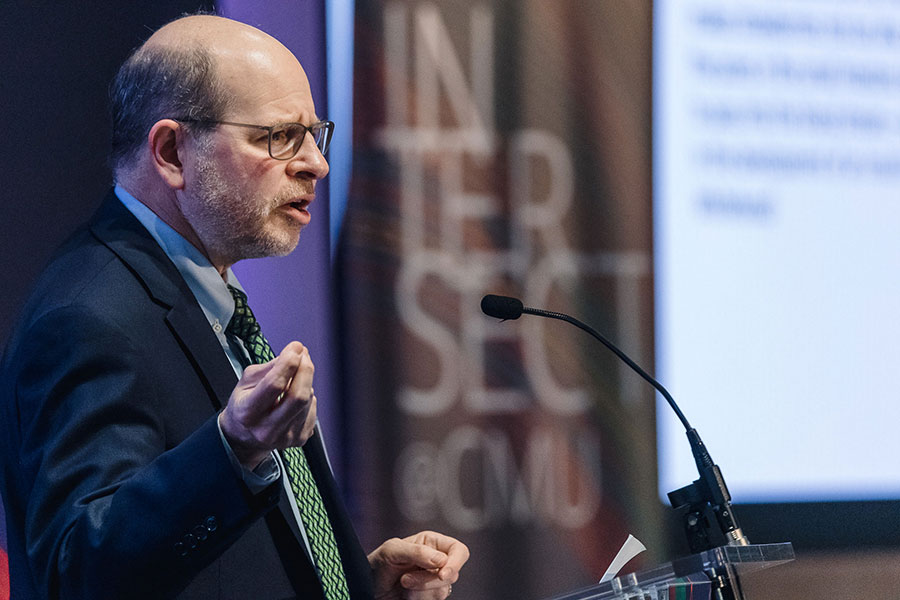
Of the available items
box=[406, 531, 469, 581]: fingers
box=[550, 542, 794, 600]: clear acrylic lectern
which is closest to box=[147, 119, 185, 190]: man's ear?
box=[406, 531, 469, 581]: fingers

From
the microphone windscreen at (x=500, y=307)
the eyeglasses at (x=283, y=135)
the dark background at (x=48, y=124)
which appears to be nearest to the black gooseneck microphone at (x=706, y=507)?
the microphone windscreen at (x=500, y=307)

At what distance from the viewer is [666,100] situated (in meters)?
2.89

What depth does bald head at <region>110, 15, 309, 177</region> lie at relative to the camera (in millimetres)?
1628

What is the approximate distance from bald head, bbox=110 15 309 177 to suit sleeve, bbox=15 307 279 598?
0.44m

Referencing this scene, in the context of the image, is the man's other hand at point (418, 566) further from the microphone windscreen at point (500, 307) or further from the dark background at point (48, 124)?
the dark background at point (48, 124)

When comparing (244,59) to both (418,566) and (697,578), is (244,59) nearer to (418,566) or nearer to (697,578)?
(418,566)

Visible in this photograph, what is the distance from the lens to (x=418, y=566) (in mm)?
1770

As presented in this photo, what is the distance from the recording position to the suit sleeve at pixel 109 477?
1.16 metres

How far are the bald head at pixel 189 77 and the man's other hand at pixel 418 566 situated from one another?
31.7 inches

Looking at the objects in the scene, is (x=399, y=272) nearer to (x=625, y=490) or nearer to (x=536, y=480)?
(x=536, y=480)

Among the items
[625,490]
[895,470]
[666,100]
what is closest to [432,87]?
[666,100]

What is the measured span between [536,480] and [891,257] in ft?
4.48

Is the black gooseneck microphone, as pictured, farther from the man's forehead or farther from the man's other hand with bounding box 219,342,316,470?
the man's forehead

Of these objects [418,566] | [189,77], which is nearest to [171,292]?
[189,77]
